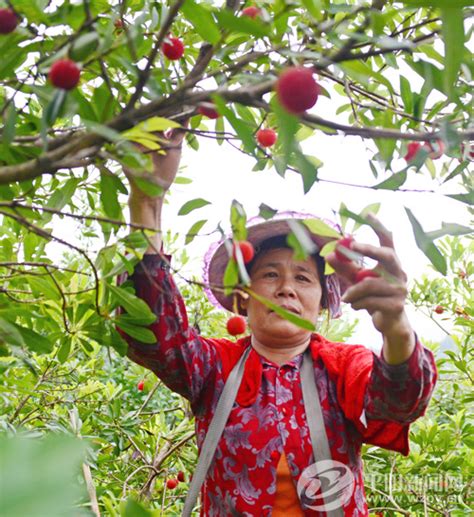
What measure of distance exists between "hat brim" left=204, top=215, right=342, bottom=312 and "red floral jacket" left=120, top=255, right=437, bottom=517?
0.21m

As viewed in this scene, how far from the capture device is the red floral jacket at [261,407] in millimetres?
1425

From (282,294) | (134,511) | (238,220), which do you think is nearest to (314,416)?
(282,294)

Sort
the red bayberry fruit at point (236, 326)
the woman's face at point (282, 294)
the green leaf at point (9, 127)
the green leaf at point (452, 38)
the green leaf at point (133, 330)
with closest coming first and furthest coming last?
the green leaf at point (452, 38)
the green leaf at point (9, 127)
the green leaf at point (133, 330)
the red bayberry fruit at point (236, 326)
the woman's face at point (282, 294)

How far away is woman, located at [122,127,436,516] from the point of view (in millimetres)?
1308

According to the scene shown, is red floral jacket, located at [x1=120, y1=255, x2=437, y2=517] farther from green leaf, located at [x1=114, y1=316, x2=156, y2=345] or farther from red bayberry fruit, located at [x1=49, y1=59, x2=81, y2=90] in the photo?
red bayberry fruit, located at [x1=49, y1=59, x2=81, y2=90]

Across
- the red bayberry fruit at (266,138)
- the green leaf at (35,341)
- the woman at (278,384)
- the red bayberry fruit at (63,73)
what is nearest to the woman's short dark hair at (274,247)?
the woman at (278,384)

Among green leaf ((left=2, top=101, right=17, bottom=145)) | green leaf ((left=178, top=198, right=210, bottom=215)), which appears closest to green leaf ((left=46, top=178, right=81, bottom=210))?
green leaf ((left=178, top=198, right=210, bottom=215))

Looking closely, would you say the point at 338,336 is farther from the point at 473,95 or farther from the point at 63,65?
the point at 63,65

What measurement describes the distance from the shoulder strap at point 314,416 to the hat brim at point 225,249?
0.29 m

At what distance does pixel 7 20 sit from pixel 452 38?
1.74 feet

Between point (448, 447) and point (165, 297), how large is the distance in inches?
58.4

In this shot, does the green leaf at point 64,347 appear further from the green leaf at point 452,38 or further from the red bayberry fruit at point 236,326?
the green leaf at point 452,38

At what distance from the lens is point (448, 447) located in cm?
246

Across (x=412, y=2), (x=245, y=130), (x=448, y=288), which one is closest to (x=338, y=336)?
(x=448, y=288)
